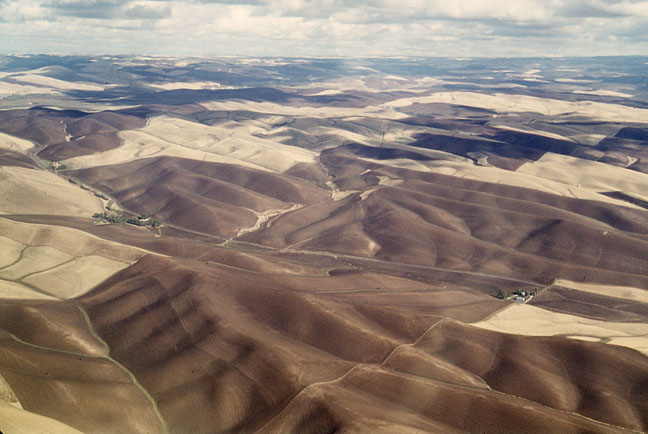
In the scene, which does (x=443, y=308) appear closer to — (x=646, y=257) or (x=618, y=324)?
(x=618, y=324)

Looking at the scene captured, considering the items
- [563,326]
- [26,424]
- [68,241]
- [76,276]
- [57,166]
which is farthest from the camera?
[57,166]

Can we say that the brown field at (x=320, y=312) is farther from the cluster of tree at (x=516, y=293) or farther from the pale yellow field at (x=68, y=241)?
the cluster of tree at (x=516, y=293)

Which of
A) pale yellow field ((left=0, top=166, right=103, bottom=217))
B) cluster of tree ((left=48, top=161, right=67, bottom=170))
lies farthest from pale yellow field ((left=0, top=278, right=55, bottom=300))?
cluster of tree ((left=48, top=161, right=67, bottom=170))

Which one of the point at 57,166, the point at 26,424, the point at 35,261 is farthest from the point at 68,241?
the point at 57,166

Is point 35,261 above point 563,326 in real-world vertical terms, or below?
above

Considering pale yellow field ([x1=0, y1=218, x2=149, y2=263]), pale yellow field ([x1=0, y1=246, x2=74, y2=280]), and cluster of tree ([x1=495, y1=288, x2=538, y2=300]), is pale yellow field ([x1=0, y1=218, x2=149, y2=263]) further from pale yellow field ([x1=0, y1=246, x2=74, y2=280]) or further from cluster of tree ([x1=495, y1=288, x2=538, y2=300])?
cluster of tree ([x1=495, y1=288, x2=538, y2=300])

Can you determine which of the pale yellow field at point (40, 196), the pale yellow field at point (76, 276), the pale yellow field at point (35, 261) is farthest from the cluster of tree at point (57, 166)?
the pale yellow field at point (76, 276)

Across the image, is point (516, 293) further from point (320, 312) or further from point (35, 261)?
point (35, 261)

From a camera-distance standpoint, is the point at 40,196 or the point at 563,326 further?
the point at 40,196
